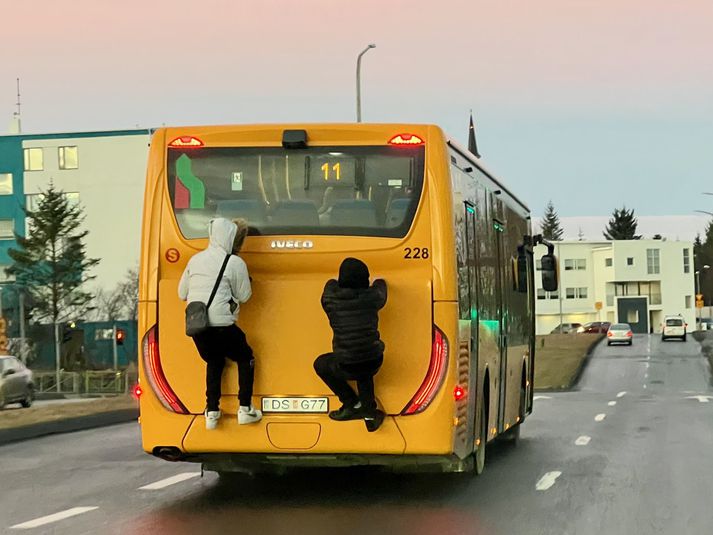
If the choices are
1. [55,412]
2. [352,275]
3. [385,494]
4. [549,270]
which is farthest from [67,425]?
[352,275]

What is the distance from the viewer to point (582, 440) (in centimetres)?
1864

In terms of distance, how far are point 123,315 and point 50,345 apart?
7.91m

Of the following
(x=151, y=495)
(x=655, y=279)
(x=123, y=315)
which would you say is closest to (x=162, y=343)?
(x=151, y=495)

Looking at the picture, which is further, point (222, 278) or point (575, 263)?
point (575, 263)

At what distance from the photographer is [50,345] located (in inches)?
3487

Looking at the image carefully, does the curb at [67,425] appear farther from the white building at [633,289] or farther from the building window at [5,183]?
the white building at [633,289]

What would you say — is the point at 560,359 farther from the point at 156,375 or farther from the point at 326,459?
the point at 156,375

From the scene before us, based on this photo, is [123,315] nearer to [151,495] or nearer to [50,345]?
[50,345]

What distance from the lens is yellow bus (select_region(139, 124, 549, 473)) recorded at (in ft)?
34.4

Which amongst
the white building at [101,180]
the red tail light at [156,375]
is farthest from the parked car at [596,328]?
the red tail light at [156,375]

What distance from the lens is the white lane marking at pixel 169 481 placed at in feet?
40.7

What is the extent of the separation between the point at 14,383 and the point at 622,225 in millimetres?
163446

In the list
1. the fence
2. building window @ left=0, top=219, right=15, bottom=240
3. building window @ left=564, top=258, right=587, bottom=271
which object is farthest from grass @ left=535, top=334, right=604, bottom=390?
building window @ left=564, top=258, right=587, bottom=271

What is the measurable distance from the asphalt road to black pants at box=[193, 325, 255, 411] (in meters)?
0.91
